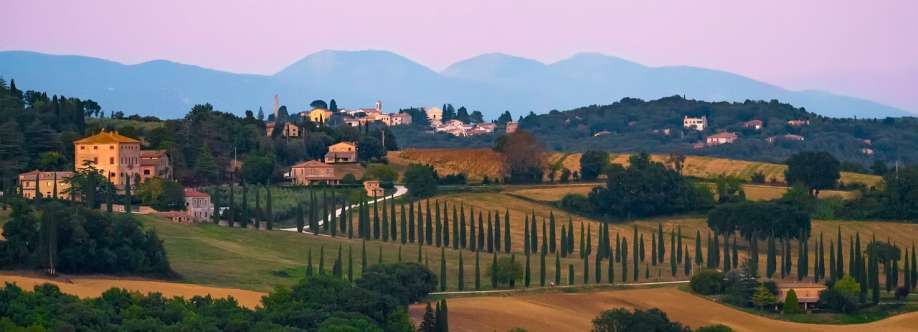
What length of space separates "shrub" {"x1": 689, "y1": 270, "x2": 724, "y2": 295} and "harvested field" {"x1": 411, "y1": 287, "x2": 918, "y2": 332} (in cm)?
98

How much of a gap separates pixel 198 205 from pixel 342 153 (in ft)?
103

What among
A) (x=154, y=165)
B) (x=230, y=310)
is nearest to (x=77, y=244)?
(x=230, y=310)

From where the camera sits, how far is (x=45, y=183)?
10462 centimetres

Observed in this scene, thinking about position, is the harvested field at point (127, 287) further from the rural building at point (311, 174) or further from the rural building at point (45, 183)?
the rural building at point (311, 174)

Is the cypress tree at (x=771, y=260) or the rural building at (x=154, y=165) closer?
the cypress tree at (x=771, y=260)

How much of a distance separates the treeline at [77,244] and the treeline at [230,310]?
26.4 ft

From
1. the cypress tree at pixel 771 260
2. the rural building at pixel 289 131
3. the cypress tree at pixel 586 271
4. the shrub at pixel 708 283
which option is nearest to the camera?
the shrub at pixel 708 283

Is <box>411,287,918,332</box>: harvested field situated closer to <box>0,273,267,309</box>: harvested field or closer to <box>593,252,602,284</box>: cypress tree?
<box>593,252,602,284</box>: cypress tree

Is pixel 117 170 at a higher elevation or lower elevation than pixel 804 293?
higher

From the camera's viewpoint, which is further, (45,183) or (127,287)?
(45,183)

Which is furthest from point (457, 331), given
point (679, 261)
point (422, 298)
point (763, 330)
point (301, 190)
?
point (301, 190)

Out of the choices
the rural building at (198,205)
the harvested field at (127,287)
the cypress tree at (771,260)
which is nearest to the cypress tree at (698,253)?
the cypress tree at (771,260)

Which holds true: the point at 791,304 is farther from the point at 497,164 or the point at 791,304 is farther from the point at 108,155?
the point at 497,164

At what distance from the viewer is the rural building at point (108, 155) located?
111000 mm
